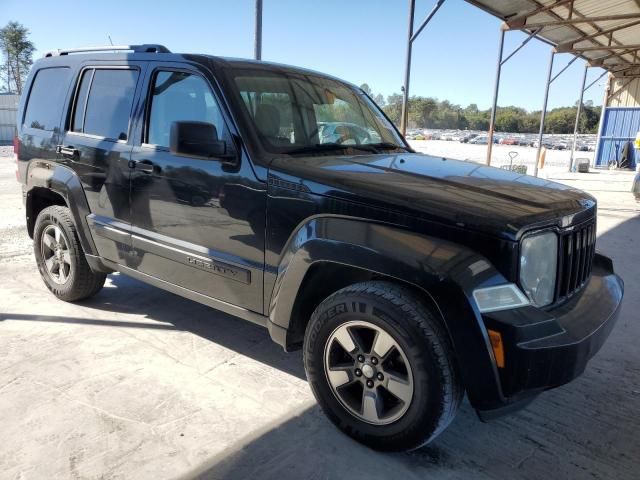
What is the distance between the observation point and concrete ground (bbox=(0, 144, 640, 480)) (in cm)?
233

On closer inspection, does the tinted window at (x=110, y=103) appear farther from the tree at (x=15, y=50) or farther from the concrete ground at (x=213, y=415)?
the tree at (x=15, y=50)

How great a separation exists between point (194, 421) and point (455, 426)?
141cm

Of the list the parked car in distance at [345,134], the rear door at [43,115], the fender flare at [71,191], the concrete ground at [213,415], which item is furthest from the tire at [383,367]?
the rear door at [43,115]

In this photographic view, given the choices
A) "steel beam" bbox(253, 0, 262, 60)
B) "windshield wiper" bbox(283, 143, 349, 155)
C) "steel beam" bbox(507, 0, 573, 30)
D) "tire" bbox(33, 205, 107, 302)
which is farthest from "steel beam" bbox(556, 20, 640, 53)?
"tire" bbox(33, 205, 107, 302)

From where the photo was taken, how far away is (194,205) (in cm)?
297

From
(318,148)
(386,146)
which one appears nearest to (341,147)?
(318,148)

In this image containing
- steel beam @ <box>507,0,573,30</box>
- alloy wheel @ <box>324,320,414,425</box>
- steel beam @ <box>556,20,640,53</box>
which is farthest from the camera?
steel beam @ <box>556,20,640,53</box>

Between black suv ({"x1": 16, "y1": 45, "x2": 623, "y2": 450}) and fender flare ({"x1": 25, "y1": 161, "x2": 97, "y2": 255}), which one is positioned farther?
fender flare ({"x1": 25, "y1": 161, "x2": 97, "y2": 255})

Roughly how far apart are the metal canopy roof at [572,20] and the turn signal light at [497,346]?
33.5ft

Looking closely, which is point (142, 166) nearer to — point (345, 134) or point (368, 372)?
point (345, 134)

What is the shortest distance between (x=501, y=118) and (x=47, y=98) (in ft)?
335

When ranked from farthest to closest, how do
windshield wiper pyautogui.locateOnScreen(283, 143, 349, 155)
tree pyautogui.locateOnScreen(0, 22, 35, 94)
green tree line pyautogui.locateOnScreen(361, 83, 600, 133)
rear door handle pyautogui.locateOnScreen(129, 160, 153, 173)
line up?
green tree line pyautogui.locateOnScreen(361, 83, 600, 133), tree pyautogui.locateOnScreen(0, 22, 35, 94), rear door handle pyautogui.locateOnScreen(129, 160, 153, 173), windshield wiper pyautogui.locateOnScreen(283, 143, 349, 155)

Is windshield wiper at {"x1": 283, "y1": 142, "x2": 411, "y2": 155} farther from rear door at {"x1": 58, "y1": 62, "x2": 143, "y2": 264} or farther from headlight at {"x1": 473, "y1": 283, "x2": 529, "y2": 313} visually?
headlight at {"x1": 473, "y1": 283, "x2": 529, "y2": 313}

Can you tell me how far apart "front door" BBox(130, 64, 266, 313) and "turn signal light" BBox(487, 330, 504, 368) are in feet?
4.18
